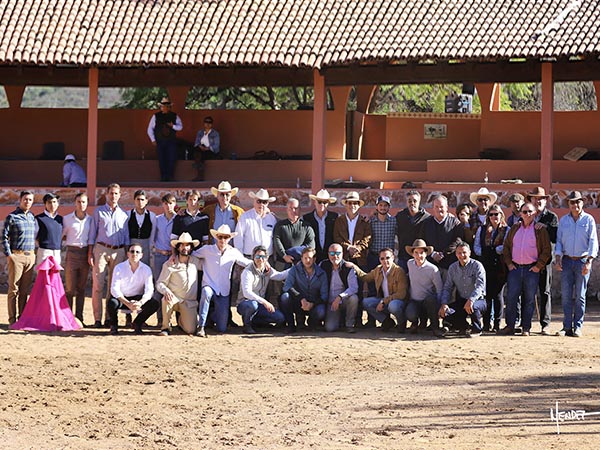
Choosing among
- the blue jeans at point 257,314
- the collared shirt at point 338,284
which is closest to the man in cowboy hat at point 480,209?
the collared shirt at point 338,284

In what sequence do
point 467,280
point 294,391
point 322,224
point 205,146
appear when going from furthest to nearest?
point 205,146 → point 322,224 → point 467,280 → point 294,391

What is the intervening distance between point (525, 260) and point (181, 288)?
4309 mm

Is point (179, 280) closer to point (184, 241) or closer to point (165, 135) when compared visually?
point (184, 241)

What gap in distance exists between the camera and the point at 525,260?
1677cm

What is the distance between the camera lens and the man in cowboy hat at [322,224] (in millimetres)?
17625

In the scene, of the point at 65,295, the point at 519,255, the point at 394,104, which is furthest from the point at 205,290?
the point at 394,104

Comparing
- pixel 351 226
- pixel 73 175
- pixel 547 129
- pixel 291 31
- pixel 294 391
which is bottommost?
pixel 294 391

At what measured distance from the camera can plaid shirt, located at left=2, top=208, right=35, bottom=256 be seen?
17203mm

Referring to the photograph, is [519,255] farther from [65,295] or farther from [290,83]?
[290,83]

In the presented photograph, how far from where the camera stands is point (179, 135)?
27516 millimetres

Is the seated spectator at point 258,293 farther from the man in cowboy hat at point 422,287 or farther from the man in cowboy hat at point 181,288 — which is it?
the man in cowboy hat at point 422,287

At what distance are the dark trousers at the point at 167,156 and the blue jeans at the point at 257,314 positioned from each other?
9137 mm

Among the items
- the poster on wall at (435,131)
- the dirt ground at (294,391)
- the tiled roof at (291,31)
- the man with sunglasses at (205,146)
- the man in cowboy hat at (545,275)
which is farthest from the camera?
the poster on wall at (435,131)

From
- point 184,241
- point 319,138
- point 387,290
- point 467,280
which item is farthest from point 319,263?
point 319,138
